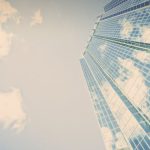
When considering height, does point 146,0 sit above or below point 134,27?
above

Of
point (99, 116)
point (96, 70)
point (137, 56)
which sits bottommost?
point (99, 116)

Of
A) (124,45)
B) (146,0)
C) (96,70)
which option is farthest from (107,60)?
(146,0)

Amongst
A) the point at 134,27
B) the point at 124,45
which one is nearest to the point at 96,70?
the point at 124,45

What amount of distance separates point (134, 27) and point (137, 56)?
17557mm

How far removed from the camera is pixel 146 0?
93.4 m

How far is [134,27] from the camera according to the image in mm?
85500

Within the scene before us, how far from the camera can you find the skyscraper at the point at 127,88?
5312cm

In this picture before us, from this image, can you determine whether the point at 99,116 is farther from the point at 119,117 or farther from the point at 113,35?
the point at 113,35

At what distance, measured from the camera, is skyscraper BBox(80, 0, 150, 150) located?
2092 inches

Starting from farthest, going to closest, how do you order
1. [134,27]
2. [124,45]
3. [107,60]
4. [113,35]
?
[113,35] < [107,60] < [124,45] < [134,27]

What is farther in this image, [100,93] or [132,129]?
[100,93]

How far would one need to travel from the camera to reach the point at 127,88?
219 feet

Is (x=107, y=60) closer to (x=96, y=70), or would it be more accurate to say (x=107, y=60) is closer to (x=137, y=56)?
(x=96, y=70)

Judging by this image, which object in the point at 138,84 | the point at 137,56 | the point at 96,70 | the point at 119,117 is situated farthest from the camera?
the point at 96,70
